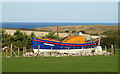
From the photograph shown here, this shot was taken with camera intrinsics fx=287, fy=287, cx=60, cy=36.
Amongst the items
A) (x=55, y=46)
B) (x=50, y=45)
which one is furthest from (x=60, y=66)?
(x=55, y=46)

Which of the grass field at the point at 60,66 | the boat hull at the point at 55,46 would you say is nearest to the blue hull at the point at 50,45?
the boat hull at the point at 55,46

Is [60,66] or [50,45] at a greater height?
[50,45]

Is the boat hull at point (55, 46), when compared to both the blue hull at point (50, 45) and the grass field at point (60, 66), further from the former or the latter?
the grass field at point (60, 66)

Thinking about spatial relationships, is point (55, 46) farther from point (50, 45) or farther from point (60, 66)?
point (60, 66)

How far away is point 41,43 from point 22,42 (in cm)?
559

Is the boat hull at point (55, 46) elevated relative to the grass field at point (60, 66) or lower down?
elevated

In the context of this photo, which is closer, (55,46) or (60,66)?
(60,66)

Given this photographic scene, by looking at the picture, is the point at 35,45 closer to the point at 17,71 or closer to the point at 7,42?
the point at 7,42

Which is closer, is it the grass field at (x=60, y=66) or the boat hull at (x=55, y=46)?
the grass field at (x=60, y=66)

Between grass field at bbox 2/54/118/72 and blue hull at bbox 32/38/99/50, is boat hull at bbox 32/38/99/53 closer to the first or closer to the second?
blue hull at bbox 32/38/99/50

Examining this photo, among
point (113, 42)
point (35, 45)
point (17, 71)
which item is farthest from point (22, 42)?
point (17, 71)

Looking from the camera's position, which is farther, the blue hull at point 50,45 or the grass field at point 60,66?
the blue hull at point 50,45

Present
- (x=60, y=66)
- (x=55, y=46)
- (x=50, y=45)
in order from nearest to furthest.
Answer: (x=60, y=66)
(x=50, y=45)
(x=55, y=46)

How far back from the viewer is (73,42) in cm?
4062
